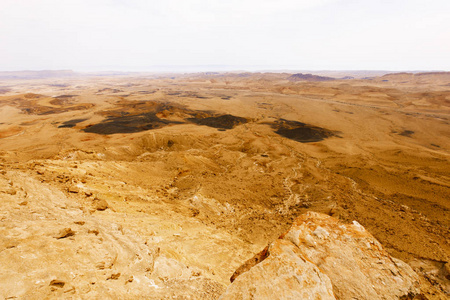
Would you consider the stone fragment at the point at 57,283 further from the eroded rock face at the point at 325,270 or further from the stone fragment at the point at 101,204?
the stone fragment at the point at 101,204

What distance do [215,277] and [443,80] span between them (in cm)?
11904

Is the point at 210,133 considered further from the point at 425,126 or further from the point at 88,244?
the point at 425,126

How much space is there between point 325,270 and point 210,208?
634 centimetres

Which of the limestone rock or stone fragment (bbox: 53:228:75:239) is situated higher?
stone fragment (bbox: 53:228:75:239)

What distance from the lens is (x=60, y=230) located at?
4551mm

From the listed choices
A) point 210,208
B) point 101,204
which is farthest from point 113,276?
point 210,208

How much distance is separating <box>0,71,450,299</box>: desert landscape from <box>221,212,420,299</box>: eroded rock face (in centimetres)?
4

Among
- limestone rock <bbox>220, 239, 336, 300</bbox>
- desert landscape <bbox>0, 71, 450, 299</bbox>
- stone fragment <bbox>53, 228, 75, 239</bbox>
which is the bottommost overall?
desert landscape <bbox>0, 71, 450, 299</bbox>

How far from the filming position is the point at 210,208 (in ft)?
32.6

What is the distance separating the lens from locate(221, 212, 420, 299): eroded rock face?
11.7 feet

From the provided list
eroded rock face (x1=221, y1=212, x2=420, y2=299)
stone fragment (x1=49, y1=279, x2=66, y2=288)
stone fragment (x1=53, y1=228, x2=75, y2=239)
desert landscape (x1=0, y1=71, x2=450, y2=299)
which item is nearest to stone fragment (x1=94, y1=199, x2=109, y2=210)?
desert landscape (x1=0, y1=71, x2=450, y2=299)

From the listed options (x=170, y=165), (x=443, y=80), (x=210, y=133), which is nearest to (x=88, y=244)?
(x=170, y=165)

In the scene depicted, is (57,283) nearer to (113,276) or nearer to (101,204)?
(113,276)

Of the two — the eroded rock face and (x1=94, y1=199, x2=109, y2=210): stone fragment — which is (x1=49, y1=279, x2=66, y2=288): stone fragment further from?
(x1=94, y1=199, x2=109, y2=210): stone fragment
